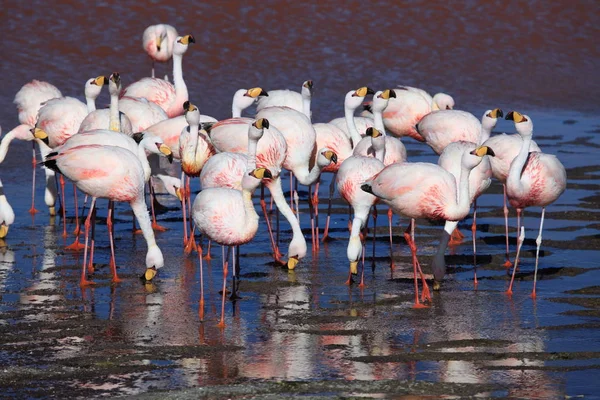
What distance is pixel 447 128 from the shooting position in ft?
36.4

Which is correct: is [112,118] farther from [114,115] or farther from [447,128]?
[447,128]

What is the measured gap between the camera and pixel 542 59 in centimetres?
2053

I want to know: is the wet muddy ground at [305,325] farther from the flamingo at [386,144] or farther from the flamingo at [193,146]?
the flamingo at [386,144]

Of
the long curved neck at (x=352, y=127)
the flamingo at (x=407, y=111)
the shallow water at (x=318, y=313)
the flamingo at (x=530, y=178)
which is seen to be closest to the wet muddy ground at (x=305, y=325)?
the shallow water at (x=318, y=313)

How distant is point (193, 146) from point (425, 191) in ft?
8.51

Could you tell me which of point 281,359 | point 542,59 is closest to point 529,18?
point 542,59

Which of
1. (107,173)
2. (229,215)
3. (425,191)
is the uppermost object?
(107,173)

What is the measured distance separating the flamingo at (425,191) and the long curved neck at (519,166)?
751mm

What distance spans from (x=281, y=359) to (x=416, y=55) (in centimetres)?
1371

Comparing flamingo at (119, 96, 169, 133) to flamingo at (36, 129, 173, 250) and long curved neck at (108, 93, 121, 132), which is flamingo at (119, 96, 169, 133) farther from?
flamingo at (36, 129, 173, 250)

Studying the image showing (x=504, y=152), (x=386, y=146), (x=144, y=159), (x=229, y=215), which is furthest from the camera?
(x=386, y=146)

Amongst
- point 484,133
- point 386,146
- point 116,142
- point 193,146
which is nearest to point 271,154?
point 193,146

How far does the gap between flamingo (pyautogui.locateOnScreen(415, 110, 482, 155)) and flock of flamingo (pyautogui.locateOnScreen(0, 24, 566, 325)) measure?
0.04 ft

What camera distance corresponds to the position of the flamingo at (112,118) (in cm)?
1048
